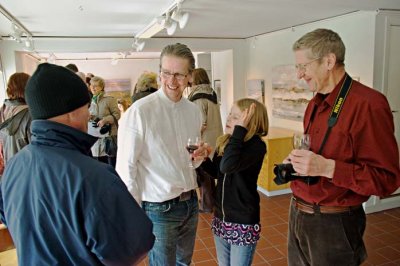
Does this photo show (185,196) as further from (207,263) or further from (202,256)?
(202,256)

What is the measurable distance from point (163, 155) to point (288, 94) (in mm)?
3956

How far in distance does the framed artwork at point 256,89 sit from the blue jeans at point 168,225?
4460mm

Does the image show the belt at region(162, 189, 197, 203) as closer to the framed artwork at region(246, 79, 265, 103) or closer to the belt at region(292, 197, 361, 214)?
the belt at region(292, 197, 361, 214)

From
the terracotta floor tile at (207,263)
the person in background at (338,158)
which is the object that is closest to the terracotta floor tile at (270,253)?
the terracotta floor tile at (207,263)

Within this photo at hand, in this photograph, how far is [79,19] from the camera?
13.6 feet

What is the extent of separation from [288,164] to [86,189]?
0.93m

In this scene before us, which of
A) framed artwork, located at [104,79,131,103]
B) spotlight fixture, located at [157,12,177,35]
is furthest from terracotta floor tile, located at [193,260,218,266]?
framed artwork, located at [104,79,131,103]

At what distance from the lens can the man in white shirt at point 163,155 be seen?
1.58m

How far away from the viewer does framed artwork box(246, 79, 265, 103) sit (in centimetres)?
593

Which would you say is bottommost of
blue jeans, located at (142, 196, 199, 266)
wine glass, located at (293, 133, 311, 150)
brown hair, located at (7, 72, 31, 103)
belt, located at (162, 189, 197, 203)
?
blue jeans, located at (142, 196, 199, 266)

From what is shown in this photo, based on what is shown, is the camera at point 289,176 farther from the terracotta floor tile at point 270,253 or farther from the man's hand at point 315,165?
the terracotta floor tile at point 270,253

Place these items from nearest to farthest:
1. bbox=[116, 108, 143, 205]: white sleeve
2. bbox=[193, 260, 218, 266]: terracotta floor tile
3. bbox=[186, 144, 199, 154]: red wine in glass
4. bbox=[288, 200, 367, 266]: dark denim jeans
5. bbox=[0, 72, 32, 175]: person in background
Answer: bbox=[288, 200, 367, 266]: dark denim jeans → bbox=[116, 108, 143, 205]: white sleeve → bbox=[186, 144, 199, 154]: red wine in glass → bbox=[0, 72, 32, 175]: person in background → bbox=[193, 260, 218, 266]: terracotta floor tile

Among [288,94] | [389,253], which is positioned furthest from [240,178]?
[288,94]

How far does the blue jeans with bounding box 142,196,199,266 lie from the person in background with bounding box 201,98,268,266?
0.21 metres
